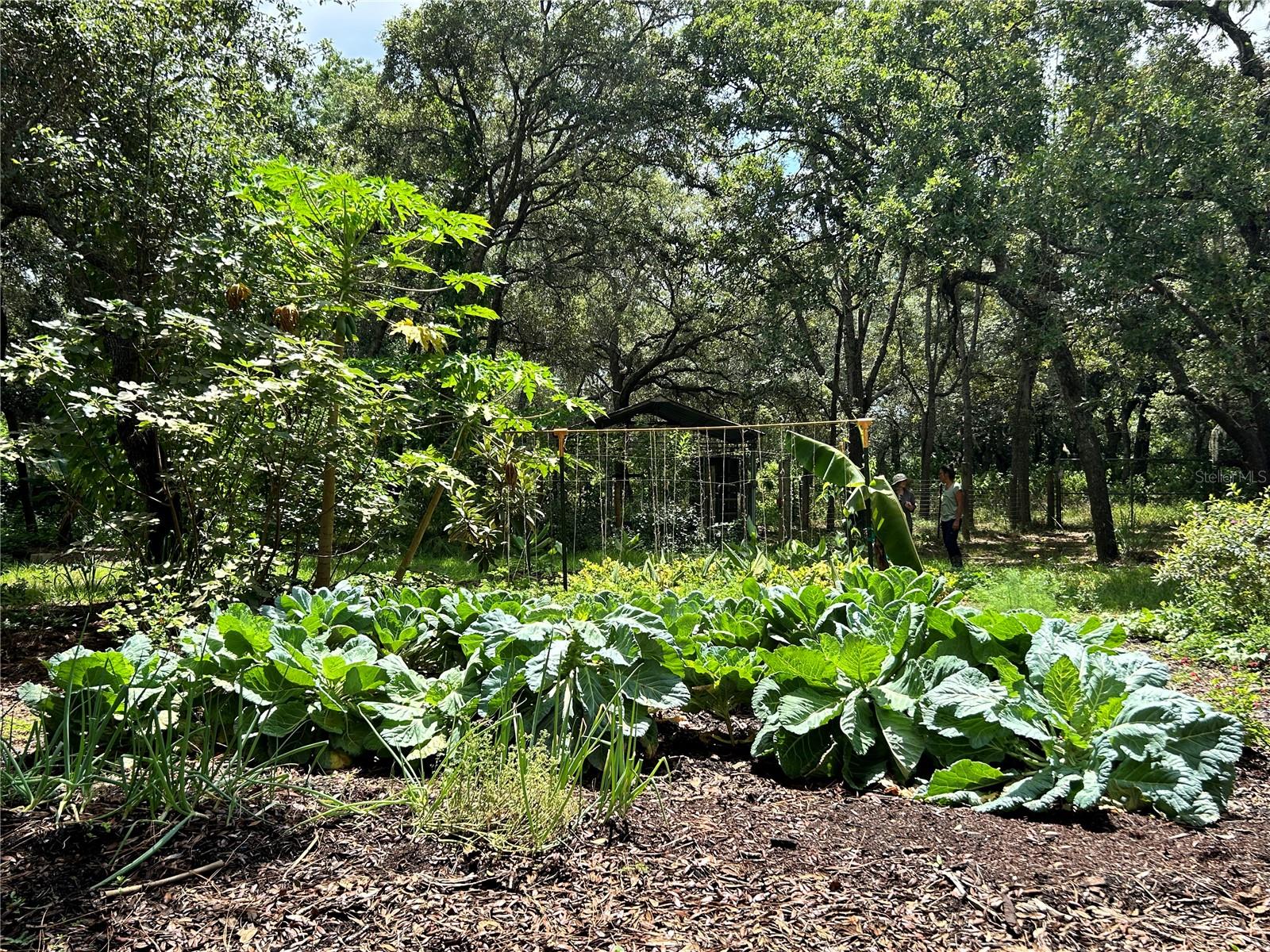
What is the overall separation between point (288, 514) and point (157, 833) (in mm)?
3264

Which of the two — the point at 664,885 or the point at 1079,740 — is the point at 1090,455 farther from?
the point at 664,885

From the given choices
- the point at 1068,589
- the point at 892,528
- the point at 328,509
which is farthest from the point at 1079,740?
the point at 1068,589

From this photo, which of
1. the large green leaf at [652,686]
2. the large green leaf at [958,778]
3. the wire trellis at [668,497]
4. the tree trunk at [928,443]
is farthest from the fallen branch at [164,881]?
the tree trunk at [928,443]

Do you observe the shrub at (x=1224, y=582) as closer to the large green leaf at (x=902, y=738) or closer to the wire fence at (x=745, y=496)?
the wire fence at (x=745, y=496)

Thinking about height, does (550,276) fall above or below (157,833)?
above

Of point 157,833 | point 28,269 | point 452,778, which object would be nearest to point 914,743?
point 452,778

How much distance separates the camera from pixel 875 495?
554 centimetres

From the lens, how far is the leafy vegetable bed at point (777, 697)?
263 centimetres

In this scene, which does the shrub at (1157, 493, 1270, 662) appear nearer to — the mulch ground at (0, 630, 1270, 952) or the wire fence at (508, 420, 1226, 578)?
the wire fence at (508, 420, 1226, 578)

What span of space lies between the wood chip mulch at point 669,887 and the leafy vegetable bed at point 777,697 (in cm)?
25

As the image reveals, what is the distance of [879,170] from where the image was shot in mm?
13781

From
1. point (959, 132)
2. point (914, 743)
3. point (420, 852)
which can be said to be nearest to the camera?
point (420, 852)

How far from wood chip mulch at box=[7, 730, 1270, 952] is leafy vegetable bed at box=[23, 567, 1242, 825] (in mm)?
248

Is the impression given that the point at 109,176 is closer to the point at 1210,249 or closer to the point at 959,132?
the point at 959,132
